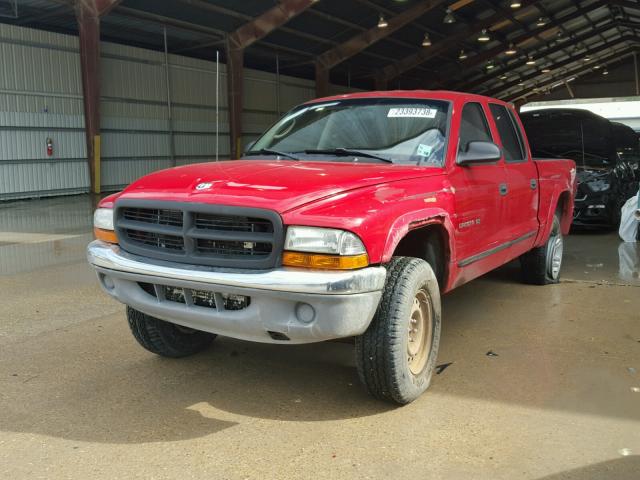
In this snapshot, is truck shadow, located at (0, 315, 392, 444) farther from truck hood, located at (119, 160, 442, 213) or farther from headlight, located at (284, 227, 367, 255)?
truck hood, located at (119, 160, 442, 213)

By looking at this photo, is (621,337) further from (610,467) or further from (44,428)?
(44,428)

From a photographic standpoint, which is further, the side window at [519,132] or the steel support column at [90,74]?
the steel support column at [90,74]

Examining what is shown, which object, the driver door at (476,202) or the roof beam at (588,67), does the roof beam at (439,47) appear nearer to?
the roof beam at (588,67)

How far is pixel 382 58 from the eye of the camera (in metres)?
30.3

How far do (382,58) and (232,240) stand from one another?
28.9 m

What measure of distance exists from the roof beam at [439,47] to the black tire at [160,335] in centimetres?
2495

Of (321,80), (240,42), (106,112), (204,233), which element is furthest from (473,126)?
(321,80)

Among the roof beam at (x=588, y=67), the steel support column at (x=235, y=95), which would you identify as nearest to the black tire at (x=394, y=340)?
the steel support column at (x=235, y=95)

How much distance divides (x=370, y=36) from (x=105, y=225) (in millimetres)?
22809

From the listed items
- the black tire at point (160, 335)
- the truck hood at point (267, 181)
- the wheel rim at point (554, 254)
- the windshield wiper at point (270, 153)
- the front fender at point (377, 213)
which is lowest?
the black tire at point (160, 335)

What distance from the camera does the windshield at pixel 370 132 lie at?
13.4 ft

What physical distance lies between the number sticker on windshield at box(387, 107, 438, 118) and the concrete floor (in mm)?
1683

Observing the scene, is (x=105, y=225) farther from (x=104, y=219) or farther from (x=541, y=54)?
(x=541, y=54)

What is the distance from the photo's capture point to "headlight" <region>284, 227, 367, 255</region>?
9.57ft
